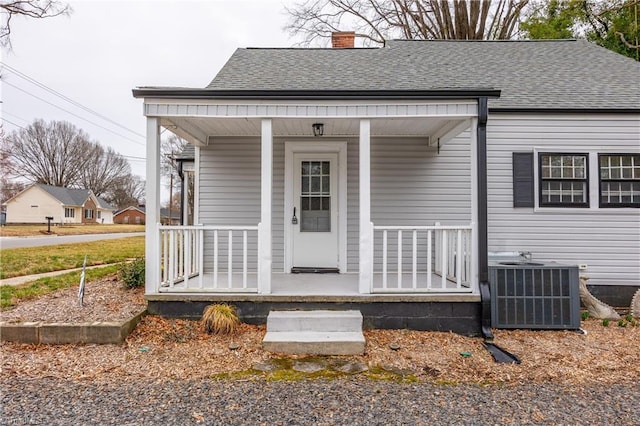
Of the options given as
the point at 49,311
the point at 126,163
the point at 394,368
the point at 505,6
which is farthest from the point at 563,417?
the point at 126,163

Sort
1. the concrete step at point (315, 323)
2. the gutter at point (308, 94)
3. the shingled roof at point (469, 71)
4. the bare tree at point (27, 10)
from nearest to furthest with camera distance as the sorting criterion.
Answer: the concrete step at point (315, 323)
the gutter at point (308, 94)
the shingled roof at point (469, 71)
the bare tree at point (27, 10)

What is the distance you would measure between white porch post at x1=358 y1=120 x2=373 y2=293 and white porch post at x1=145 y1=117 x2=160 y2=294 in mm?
2377

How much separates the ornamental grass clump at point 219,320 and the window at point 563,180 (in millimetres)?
4852

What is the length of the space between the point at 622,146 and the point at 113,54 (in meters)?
19.2

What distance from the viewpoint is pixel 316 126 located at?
5074mm

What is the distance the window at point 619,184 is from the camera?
555 cm

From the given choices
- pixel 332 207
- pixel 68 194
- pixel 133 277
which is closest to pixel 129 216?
pixel 68 194

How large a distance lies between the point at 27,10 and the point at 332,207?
12414 mm

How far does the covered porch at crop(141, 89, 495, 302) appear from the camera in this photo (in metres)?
4.23

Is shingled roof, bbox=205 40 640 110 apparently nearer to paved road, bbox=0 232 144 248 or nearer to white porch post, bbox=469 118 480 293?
white porch post, bbox=469 118 480 293

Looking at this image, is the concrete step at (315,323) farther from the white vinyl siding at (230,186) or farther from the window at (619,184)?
the window at (619,184)

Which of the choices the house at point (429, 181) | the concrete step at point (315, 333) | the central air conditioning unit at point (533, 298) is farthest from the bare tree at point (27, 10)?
the central air conditioning unit at point (533, 298)

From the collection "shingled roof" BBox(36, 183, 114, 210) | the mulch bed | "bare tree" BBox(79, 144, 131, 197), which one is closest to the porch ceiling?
the mulch bed

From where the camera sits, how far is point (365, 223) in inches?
169
